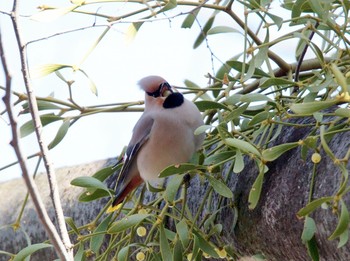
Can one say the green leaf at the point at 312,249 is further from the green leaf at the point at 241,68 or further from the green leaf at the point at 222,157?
the green leaf at the point at 241,68

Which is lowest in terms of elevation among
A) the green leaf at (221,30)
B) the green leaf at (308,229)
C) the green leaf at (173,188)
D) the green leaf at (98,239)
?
the green leaf at (98,239)

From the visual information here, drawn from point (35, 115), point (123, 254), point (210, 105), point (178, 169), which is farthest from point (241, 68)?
point (35, 115)

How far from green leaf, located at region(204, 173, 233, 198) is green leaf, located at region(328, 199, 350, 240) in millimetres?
201

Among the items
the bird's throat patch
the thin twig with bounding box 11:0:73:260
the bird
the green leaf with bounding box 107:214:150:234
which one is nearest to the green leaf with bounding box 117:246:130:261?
the green leaf with bounding box 107:214:150:234

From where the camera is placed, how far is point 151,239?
3.88 feet

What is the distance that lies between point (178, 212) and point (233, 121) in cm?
14

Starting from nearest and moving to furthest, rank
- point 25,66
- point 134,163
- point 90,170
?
point 25,66
point 134,163
point 90,170

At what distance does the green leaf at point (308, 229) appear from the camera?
0.91 metres

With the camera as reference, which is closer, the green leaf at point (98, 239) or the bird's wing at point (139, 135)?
the green leaf at point (98, 239)

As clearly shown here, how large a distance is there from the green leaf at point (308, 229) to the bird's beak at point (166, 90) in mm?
521

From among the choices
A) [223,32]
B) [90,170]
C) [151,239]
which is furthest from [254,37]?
[90,170]

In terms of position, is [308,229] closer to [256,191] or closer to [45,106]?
[256,191]

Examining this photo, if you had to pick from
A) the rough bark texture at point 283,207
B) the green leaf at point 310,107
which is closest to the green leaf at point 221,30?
the rough bark texture at point 283,207

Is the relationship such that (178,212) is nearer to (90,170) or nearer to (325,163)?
(325,163)
